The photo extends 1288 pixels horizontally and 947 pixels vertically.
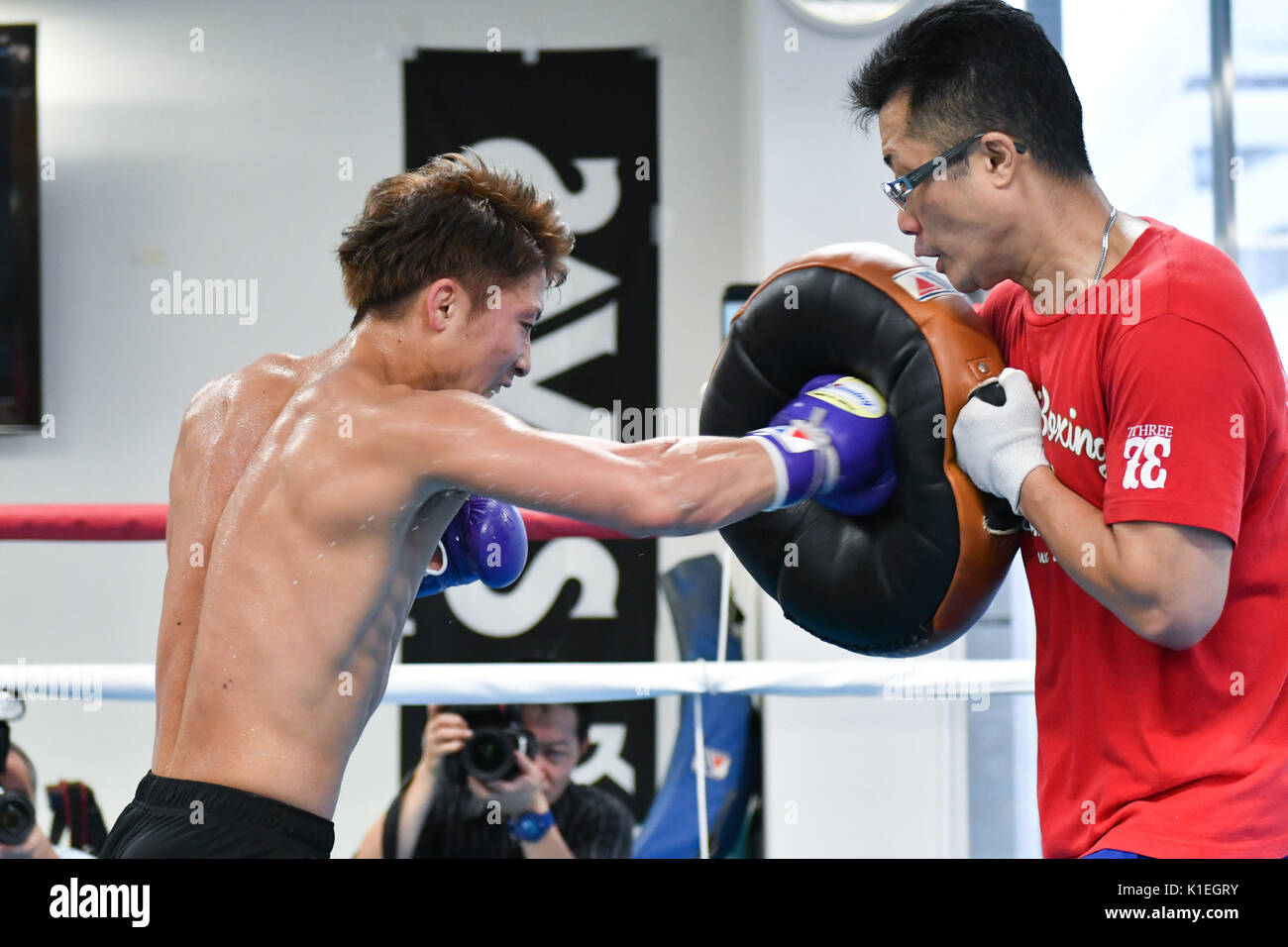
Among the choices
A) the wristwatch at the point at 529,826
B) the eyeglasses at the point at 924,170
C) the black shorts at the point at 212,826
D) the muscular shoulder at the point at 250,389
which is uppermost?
the eyeglasses at the point at 924,170

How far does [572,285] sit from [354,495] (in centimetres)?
262

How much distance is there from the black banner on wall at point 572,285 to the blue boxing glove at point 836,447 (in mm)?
2366

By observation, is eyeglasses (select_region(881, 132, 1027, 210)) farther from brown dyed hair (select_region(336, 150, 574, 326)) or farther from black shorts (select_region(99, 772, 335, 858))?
black shorts (select_region(99, 772, 335, 858))

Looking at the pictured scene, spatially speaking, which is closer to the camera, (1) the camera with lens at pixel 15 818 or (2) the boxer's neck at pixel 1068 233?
(2) the boxer's neck at pixel 1068 233

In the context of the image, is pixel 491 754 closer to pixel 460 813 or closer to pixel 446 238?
pixel 460 813

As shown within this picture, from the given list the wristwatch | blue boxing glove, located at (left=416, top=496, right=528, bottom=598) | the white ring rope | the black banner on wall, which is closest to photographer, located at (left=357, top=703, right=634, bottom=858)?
the wristwatch

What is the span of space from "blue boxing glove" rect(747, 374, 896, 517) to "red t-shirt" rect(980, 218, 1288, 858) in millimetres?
215

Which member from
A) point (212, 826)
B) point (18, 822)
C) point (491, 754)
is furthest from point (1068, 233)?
point (18, 822)

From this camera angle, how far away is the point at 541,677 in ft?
7.18

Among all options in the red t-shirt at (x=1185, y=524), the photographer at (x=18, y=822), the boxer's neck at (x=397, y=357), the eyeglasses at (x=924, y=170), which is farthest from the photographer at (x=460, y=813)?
the eyeglasses at (x=924, y=170)

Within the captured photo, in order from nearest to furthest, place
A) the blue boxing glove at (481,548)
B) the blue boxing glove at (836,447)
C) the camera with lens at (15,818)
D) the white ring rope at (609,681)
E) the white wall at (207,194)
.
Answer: the blue boxing glove at (836,447) < the blue boxing glove at (481,548) < the white ring rope at (609,681) < the camera with lens at (15,818) < the white wall at (207,194)

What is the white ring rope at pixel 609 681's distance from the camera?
211 centimetres

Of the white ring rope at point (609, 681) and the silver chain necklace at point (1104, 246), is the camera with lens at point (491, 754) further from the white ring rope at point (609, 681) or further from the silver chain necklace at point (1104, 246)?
the silver chain necklace at point (1104, 246)
